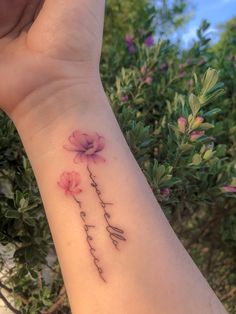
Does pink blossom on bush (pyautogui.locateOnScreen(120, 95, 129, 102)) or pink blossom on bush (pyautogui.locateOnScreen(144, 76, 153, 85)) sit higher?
pink blossom on bush (pyautogui.locateOnScreen(120, 95, 129, 102))

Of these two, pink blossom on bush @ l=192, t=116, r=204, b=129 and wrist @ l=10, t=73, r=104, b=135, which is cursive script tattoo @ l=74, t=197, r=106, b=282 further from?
pink blossom on bush @ l=192, t=116, r=204, b=129

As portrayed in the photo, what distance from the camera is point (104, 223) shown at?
1.11 metres

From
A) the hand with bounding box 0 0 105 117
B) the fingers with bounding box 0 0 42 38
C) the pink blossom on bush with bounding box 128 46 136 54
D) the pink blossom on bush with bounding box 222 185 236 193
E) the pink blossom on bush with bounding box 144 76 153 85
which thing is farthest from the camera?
the pink blossom on bush with bounding box 128 46 136 54

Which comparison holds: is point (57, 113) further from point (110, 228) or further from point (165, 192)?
point (165, 192)

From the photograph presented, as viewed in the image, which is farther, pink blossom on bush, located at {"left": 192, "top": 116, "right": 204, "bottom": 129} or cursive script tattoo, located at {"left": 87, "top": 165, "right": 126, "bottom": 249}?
pink blossom on bush, located at {"left": 192, "top": 116, "right": 204, "bottom": 129}

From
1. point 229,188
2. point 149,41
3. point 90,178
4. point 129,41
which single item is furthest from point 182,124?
point 129,41

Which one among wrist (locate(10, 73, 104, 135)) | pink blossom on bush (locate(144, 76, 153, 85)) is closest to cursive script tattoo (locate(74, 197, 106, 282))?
wrist (locate(10, 73, 104, 135))

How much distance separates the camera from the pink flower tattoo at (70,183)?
1.15 m

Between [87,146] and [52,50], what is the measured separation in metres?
0.29

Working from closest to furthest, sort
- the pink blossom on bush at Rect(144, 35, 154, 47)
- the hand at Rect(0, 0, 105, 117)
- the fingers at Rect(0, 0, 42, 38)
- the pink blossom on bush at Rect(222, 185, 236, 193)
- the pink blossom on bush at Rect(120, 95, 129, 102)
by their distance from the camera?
the hand at Rect(0, 0, 105, 117) < the fingers at Rect(0, 0, 42, 38) < the pink blossom on bush at Rect(222, 185, 236, 193) < the pink blossom on bush at Rect(120, 95, 129, 102) < the pink blossom on bush at Rect(144, 35, 154, 47)

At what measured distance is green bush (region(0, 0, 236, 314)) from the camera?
150 centimetres

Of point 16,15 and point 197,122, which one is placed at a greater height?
point 16,15

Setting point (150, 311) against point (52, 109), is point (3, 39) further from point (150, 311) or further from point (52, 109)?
point (150, 311)

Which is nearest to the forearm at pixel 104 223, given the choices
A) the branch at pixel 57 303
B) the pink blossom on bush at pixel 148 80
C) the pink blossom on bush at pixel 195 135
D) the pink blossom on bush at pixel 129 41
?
the pink blossom on bush at pixel 195 135
